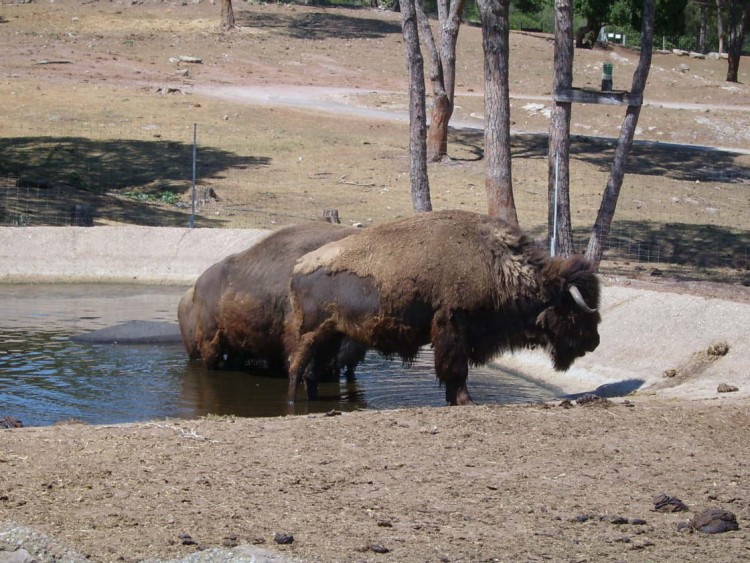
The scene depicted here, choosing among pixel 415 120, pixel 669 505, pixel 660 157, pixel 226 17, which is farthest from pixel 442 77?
pixel 669 505

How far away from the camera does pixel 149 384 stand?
40.5 feet

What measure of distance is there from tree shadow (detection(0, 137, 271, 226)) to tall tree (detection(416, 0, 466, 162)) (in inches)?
183

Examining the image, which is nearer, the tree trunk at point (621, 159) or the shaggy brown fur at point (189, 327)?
the shaggy brown fur at point (189, 327)

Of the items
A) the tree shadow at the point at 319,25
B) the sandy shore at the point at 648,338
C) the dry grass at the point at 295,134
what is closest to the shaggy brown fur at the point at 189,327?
the sandy shore at the point at 648,338

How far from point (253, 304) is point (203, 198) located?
42.6ft

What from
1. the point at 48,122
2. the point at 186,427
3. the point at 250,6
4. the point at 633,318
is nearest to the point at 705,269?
the point at 633,318

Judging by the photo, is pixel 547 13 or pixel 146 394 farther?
pixel 547 13

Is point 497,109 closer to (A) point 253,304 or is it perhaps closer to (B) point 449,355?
(A) point 253,304

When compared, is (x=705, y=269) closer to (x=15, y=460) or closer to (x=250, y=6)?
(x=15, y=460)

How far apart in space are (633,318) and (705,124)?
28.9 meters

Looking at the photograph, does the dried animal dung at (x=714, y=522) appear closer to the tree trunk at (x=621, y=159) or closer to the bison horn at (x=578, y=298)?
the bison horn at (x=578, y=298)

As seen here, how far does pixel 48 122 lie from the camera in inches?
1331

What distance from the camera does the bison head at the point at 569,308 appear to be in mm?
10969

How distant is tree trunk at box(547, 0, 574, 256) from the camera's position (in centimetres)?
1723
